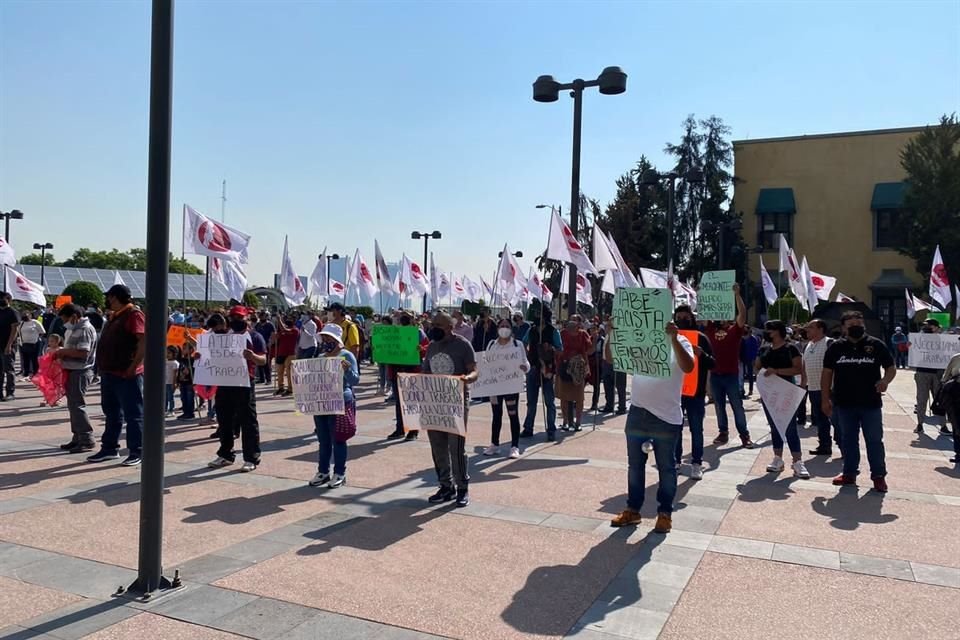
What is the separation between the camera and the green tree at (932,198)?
3991 centimetres

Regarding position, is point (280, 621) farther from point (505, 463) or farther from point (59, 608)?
point (505, 463)

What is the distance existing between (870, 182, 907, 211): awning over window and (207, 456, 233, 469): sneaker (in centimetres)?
4373

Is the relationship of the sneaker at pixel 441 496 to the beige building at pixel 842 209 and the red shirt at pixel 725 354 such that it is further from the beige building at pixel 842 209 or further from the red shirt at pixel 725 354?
the beige building at pixel 842 209

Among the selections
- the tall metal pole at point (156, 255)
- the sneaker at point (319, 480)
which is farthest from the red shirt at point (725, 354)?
the tall metal pole at point (156, 255)

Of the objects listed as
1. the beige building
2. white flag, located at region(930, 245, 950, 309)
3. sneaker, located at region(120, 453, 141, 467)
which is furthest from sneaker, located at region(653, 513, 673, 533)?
the beige building

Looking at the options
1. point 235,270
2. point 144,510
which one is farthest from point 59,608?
point 235,270

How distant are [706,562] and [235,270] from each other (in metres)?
15.5

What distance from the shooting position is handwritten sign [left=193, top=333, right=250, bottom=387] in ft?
29.0

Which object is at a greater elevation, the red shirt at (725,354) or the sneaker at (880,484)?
the red shirt at (725,354)

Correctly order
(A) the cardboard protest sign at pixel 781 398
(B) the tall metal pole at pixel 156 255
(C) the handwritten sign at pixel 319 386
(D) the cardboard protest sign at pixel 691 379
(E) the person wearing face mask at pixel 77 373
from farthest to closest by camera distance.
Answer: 1. (E) the person wearing face mask at pixel 77 373
2. (A) the cardboard protest sign at pixel 781 398
3. (D) the cardboard protest sign at pixel 691 379
4. (C) the handwritten sign at pixel 319 386
5. (B) the tall metal pole at pixel 156 255

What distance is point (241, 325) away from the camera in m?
9.61

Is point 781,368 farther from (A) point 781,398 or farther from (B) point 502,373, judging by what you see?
(B) point 502,373

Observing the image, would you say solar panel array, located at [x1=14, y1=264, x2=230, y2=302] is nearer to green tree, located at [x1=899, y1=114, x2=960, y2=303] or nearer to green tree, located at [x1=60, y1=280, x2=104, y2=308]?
green tree, located at [x1=60, y1=280, x2=104, y2=308]

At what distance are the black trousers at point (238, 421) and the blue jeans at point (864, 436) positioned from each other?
652 centimetres
